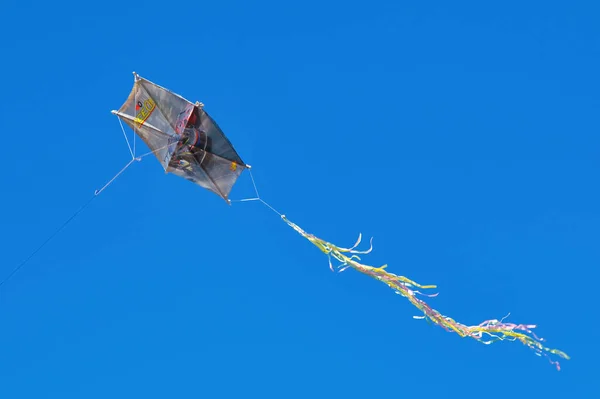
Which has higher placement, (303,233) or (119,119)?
(119,119)

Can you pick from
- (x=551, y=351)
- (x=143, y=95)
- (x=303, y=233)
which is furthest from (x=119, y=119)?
(x=551, y=351)

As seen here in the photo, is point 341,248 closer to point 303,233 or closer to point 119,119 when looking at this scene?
point 303,233

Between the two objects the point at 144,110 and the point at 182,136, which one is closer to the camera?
the point at 182,136

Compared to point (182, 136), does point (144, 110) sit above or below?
above

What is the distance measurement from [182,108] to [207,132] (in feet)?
3.99

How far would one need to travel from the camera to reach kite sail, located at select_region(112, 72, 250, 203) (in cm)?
2220

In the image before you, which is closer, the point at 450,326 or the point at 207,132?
the point at 450,326

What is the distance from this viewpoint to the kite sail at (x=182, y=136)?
874 inches

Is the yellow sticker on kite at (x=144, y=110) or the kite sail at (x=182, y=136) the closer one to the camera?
the kite sail at (x=182, y=136)

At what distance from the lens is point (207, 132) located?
72.9 feet

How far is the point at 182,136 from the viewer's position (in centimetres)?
2222

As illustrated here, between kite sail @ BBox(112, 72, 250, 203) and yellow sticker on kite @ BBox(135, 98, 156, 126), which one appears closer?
kite sail @ BBox(112, 72, 250, 203)

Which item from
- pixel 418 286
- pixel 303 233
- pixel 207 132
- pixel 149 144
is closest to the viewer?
pixel 418 286

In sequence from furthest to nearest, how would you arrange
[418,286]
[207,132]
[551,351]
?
[207,132] < [418,286] < [551,351]
